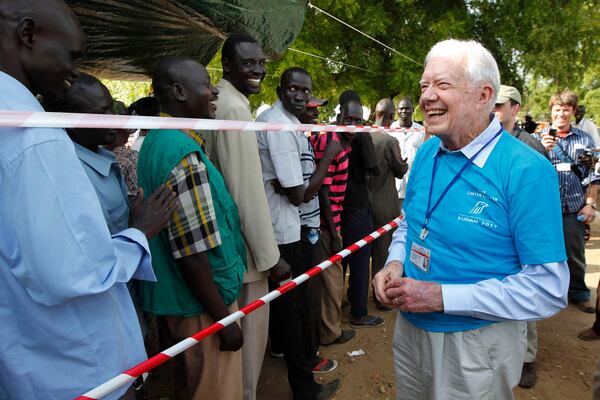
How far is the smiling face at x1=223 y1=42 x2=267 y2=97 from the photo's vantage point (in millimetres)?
2643

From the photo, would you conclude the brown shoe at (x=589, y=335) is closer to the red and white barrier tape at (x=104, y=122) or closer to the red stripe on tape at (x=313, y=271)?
the red stripe on tape at (x=313, y=271)

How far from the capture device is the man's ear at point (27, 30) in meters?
1.17

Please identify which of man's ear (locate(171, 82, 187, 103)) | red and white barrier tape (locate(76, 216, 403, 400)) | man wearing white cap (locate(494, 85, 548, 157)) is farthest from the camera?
man wearing white cap (locate(494, 85, 548, 157))

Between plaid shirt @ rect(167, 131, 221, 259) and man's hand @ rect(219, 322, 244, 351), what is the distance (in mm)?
440

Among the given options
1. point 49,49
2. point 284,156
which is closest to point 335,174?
point 284,156

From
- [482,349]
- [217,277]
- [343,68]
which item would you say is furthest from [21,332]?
[343,68]

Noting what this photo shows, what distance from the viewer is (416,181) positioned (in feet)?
6.79

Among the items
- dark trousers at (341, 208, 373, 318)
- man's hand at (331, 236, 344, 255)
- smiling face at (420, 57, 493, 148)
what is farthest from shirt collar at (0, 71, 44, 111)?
dark trousers at (341, 208, 373, 318)

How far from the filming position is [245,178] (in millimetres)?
2277

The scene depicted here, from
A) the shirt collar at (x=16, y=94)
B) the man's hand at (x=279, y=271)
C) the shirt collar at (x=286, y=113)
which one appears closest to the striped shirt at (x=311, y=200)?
the shirt collar at (x=286, y=113)

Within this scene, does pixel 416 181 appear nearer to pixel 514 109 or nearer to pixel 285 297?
pixel 285 297

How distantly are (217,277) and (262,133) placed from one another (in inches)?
41.3

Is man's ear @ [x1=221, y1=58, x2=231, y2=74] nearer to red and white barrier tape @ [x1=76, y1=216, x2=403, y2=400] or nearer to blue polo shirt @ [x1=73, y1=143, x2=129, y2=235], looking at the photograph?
blue polo shirt @ [x1=73, y1=143, x2=129, y2=235]

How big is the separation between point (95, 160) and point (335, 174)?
7.44ft
